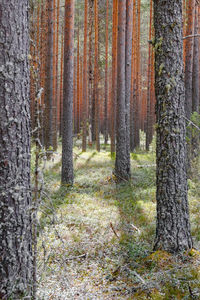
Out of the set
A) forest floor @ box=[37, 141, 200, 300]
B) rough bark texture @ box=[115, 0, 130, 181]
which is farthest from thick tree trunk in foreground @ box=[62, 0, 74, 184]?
rough bark texture @ box=[115, 0, 130, 181]

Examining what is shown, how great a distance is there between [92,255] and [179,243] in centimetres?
149

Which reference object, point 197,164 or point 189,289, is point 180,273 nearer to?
point 189,289

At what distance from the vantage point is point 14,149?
2.39 metres

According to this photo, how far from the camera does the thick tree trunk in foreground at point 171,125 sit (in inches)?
148

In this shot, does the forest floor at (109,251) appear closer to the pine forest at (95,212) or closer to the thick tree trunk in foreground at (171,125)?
the pine forest at (95,212)

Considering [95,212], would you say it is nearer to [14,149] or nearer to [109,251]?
[109,251]

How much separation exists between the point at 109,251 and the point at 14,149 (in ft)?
9.50

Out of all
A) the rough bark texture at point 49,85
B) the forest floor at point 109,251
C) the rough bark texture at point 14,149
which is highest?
the rough bark texture at point 49,85

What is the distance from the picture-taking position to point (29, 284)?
2457 millimetres

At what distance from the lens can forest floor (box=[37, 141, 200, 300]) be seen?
3.22 metres

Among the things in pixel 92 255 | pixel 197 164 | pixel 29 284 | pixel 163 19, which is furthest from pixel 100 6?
→ pixel 29 284

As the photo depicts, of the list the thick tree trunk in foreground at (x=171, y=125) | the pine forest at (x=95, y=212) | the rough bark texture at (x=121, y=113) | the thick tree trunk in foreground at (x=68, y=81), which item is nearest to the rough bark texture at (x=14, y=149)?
the pine forest at (x=95, y=212)

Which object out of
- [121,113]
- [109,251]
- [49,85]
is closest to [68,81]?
[121,113]

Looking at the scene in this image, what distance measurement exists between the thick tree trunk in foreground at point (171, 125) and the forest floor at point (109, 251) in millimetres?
370
